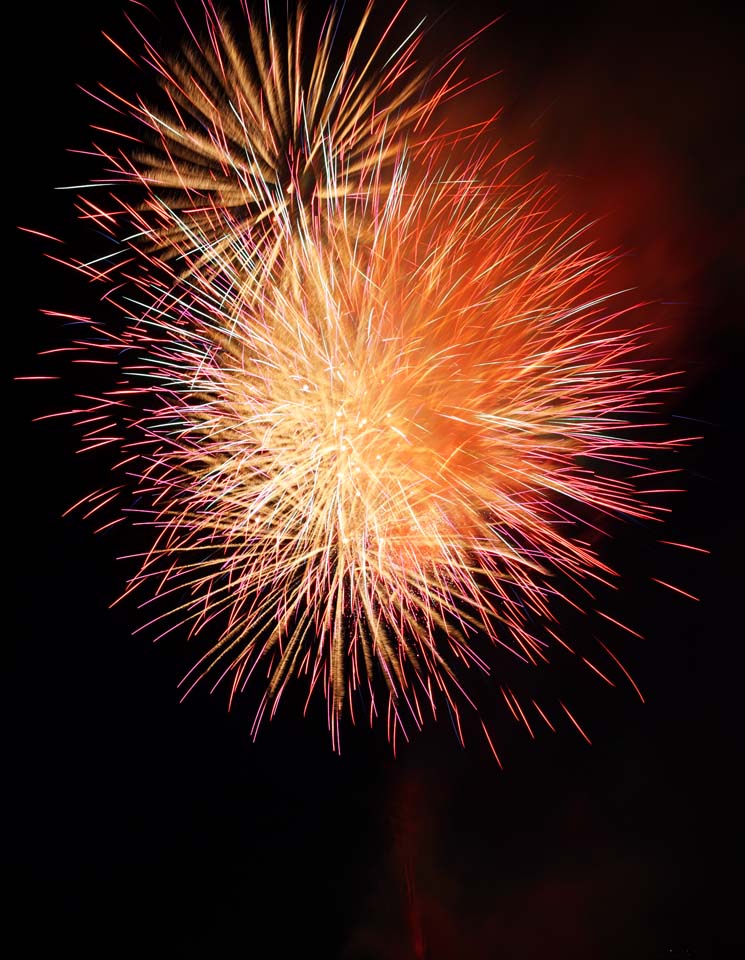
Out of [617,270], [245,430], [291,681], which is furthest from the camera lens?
[291,681]

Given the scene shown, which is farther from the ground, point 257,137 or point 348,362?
point 257,137

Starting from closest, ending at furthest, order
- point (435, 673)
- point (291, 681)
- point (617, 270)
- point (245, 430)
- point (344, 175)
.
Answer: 1. point (344, 175)
2. point (245, 430)
3. point (617, 270)
4. point (435, 673)
5. point (291, 681)

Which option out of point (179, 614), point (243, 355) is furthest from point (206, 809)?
point (243, 355)

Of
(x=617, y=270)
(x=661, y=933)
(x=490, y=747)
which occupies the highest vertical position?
(x=617, y=270)

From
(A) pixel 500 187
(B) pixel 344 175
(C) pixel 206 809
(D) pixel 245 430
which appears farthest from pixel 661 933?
(B) pixel 344 175

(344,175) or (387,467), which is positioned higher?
(344,175)

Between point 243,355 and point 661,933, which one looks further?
point 661,933

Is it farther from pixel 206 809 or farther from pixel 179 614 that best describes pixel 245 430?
pixel 206 809
